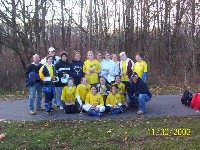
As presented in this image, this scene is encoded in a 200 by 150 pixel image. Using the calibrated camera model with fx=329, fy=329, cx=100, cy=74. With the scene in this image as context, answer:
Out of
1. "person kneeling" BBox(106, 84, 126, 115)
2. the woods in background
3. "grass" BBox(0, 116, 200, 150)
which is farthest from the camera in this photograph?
the woods in background

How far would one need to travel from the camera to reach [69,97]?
10.1 metres

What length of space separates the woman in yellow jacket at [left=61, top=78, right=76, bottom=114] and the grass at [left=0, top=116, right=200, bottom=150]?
102 cm

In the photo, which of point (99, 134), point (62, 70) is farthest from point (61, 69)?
point (99, 134)

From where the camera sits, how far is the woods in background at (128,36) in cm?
2047

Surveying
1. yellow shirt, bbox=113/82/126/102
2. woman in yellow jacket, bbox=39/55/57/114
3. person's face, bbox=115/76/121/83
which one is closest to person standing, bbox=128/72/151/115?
yellow shirt, bbox=113/82/126/102

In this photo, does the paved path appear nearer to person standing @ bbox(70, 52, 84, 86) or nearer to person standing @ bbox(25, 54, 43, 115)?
person standing @ bbox(25, 54, 43, 115)

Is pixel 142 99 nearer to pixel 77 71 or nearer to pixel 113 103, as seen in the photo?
pixel 113 103

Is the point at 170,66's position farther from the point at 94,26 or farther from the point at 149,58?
the point at 94,26

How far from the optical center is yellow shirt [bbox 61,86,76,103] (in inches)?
396

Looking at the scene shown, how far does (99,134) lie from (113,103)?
7.46 feet

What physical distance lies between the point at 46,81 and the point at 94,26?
53.9ft

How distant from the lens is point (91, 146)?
7.02 m

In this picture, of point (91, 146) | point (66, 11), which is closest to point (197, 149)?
point (91, 146)

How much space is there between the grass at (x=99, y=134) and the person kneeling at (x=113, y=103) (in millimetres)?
816
